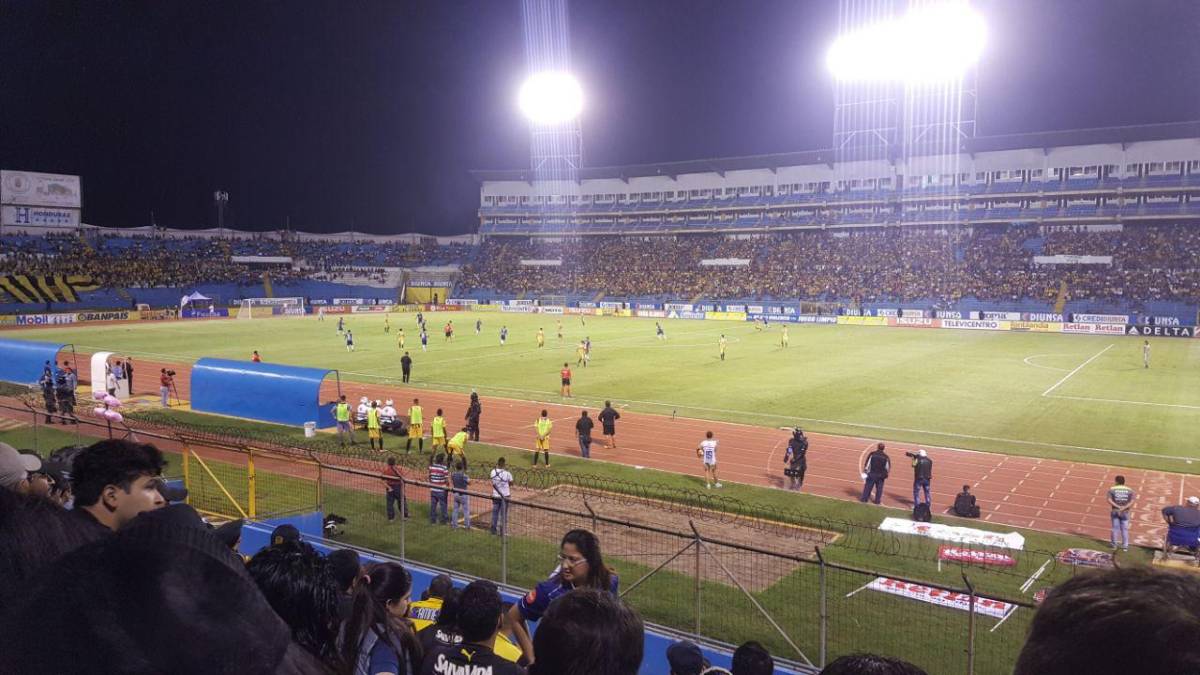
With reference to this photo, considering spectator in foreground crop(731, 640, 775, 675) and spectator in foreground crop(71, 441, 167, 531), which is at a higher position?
spectator in foreground crop(71, 441, 167, 531)

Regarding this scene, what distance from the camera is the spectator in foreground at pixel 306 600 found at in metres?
2.86

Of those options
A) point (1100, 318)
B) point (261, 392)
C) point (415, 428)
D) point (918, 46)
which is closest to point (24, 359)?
point (261, 392)

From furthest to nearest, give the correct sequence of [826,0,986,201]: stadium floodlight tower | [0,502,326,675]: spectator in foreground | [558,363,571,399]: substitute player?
[826,0,986,201]: stadium floodlight tower, [558,363,571,399]: substitute player, [0,502,326,675]: spectator in foreground

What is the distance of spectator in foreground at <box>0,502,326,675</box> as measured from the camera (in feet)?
4.24

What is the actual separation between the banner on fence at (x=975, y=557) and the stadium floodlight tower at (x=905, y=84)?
5709 cm

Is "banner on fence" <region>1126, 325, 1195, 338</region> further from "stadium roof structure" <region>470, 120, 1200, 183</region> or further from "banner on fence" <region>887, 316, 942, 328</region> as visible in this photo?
"stadium roof structure" <region>470, 120, 1200, 183</region>

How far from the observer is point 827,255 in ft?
300

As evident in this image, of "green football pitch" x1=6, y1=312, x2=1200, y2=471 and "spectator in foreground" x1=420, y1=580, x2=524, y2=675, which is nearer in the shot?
"spectator in foreground" x1=420, y1=580, x2=524, y2=675

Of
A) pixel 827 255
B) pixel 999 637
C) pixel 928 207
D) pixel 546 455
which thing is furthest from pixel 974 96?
pixel 999 637

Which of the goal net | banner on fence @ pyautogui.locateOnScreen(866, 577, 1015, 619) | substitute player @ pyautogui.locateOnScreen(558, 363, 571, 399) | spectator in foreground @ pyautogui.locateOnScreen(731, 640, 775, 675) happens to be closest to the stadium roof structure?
the goal net

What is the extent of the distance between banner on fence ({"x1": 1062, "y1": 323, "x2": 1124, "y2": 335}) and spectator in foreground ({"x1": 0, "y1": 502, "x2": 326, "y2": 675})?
72.7 m

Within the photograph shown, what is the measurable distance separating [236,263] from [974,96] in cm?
8208

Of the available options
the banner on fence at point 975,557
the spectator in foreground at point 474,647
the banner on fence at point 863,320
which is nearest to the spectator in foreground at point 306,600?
the spectator in foreground at point 474,647

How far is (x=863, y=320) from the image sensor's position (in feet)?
242
